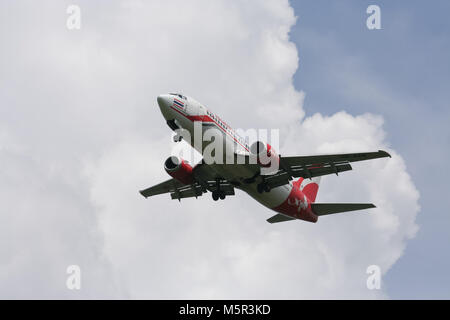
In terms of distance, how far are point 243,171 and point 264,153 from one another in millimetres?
2429

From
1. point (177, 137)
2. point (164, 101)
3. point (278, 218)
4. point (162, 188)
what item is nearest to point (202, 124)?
point (177, 137)

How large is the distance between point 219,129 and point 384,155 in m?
11.0

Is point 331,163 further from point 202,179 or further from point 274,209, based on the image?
point 202,179

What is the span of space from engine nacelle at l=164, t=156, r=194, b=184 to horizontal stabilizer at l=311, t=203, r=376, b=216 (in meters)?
11.1

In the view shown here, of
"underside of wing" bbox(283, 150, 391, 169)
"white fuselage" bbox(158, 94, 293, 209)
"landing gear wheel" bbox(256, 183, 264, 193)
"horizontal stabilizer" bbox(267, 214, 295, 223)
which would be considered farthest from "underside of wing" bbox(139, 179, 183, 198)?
"underside of wing" bbox(283, 150, 391, 169)

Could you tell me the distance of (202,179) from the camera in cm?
4569

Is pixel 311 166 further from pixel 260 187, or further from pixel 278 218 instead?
pixel 278 218

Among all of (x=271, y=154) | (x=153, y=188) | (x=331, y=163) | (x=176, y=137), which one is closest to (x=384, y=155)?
(x=331, y=163)

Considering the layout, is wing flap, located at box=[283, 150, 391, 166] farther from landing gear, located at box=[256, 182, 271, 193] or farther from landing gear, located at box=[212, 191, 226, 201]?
landing gear, located at box=[212, 191, 226, 201]

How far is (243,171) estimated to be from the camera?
136 feet

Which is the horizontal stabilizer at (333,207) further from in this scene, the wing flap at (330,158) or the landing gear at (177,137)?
the landing gear at (177,137)

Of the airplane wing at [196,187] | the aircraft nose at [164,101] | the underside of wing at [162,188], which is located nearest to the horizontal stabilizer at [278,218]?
the airplane wing at [196,187]

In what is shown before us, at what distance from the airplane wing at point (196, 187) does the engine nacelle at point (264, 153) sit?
5286 mm
